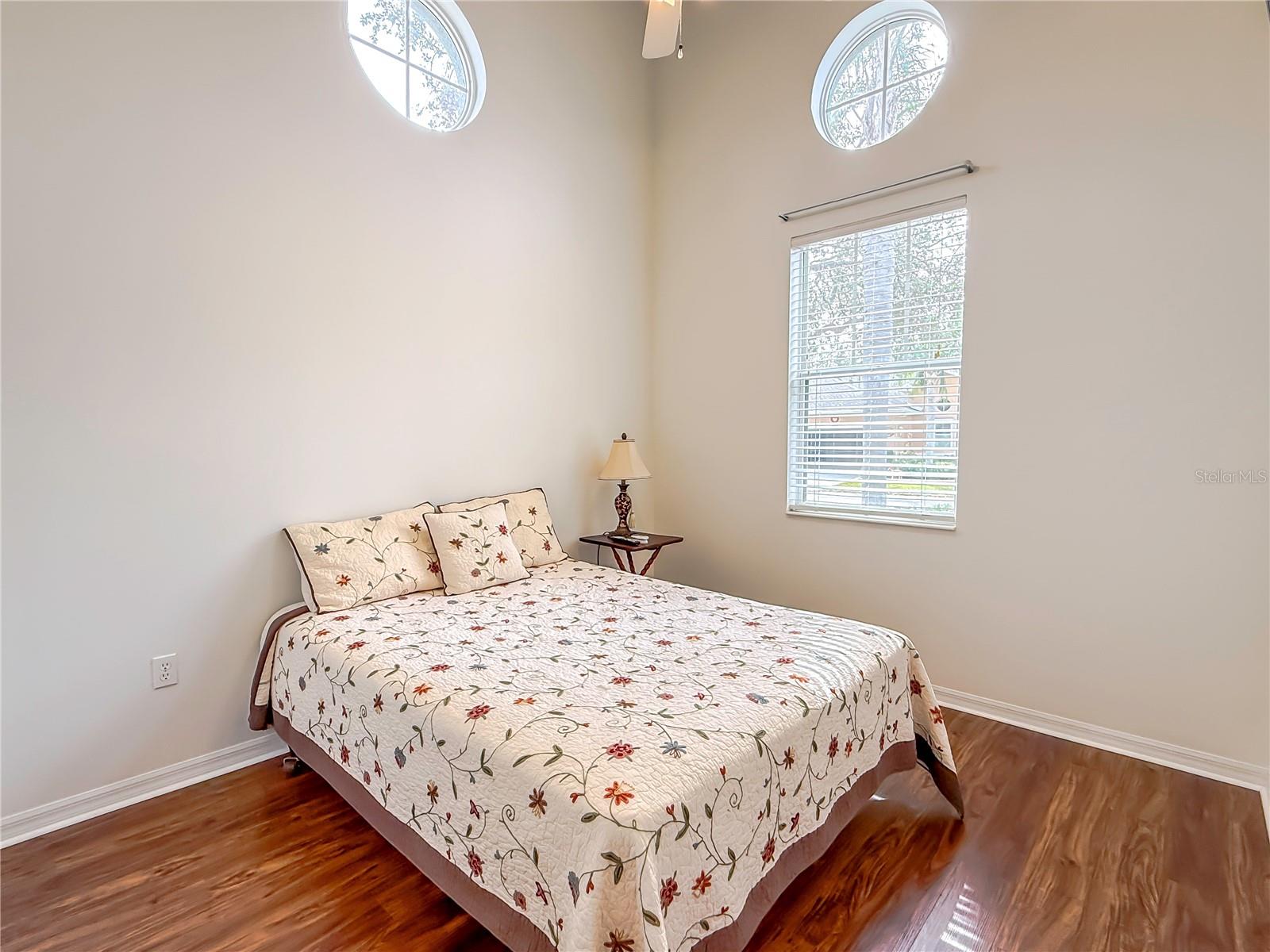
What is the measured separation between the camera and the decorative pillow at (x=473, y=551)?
264 cm

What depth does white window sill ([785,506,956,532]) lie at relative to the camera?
288cm

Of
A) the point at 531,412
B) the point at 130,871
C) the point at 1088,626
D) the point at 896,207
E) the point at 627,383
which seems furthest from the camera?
the point at 627,383

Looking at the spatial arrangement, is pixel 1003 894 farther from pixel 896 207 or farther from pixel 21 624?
pixel 21 624

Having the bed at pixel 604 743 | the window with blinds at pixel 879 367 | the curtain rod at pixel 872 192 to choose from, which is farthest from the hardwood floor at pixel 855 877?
the curtain rod at pixel 872 192

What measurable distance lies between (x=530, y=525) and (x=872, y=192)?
2246 mm

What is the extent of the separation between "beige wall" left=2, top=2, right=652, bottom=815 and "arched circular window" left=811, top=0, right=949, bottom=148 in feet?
4.64

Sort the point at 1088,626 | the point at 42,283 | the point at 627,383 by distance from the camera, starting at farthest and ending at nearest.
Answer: the point at 627,383 → the point at 1088,626 → the point at 42,283

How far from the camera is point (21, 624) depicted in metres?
1.96

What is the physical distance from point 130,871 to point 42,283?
177 centimetres

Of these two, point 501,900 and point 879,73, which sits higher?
point 879,73

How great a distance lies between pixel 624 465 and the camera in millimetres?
3471

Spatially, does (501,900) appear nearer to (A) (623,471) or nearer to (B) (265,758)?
(B) (265,758)

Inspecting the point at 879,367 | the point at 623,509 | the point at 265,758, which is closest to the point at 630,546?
the point at 623,509

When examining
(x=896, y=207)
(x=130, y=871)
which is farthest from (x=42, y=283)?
(x=896, y=207)
